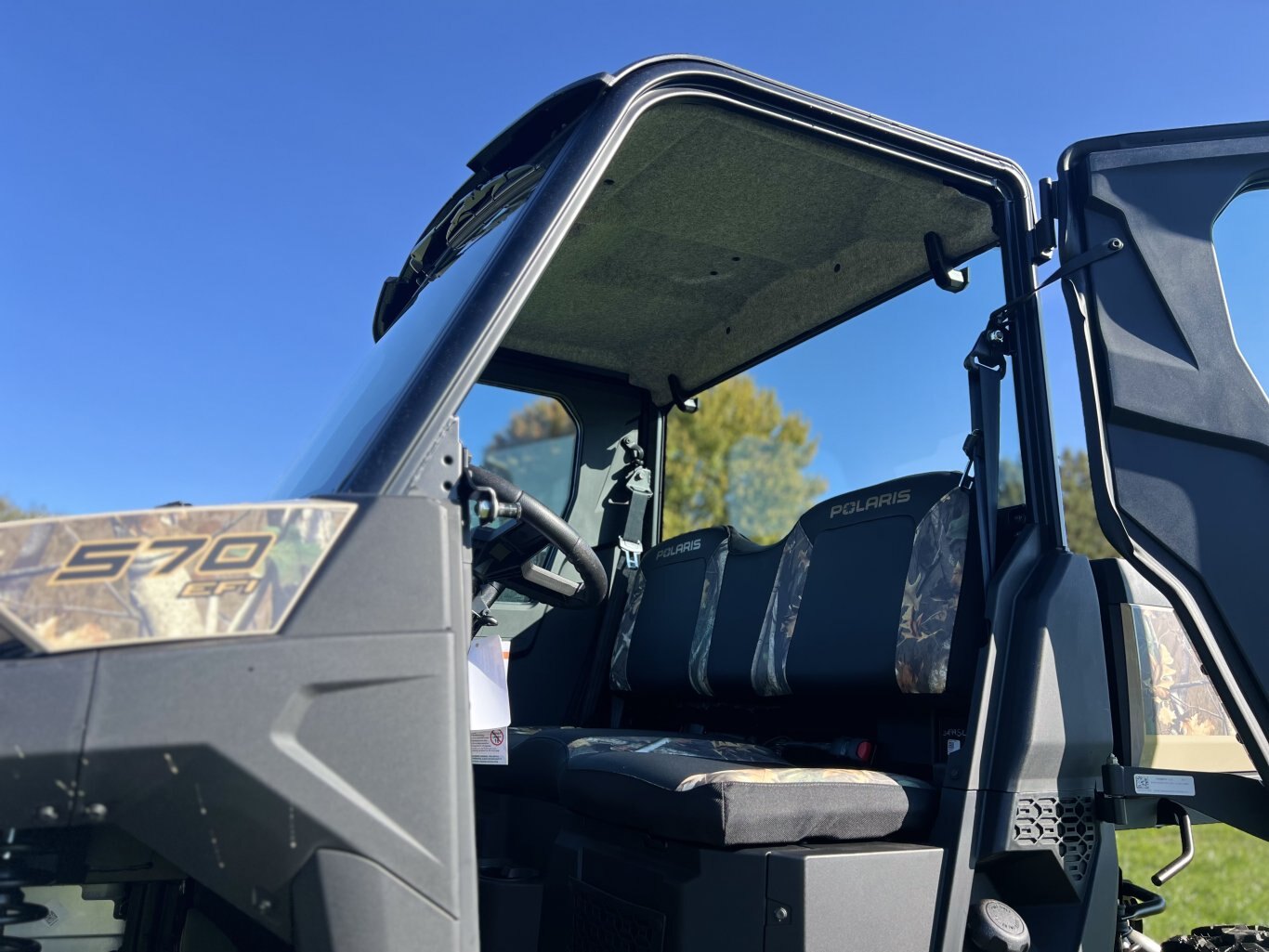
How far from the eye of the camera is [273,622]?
116cm

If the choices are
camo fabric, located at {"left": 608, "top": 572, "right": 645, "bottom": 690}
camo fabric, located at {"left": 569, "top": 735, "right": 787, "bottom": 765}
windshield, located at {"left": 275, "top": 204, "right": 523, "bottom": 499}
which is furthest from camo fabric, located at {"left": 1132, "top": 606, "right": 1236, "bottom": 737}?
camo fabric, located at {"left": 608, "top": 572, "right": 645, "bottom": 690}

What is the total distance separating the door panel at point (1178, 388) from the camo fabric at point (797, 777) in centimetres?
57

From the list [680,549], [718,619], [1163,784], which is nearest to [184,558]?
[1163,784]

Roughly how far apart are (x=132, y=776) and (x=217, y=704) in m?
0.11

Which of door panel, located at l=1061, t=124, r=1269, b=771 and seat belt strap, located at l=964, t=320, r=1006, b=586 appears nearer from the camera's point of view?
door panel, located at l=1061, t=124, r=1269, b=771

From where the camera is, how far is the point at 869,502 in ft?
7.52

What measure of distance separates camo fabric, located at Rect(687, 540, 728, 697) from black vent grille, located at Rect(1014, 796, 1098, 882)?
1.02m

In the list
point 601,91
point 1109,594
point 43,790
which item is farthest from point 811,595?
point 43,790

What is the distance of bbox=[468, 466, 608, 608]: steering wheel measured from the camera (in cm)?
161

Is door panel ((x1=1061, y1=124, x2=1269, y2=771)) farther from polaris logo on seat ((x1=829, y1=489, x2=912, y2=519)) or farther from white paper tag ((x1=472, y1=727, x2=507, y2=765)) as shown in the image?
white paper tag ((x1=472, y1=727, x2=507, y2=765))

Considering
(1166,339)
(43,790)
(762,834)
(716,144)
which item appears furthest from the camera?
(716,144)

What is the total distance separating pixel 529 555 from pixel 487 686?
232 mm

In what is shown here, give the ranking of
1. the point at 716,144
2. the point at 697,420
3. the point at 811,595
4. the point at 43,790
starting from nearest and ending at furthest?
the point at 43,790
the point at 716,144
the point at 811,595
the point at 697,420

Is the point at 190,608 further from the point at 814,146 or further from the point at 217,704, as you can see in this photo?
the point at 814,146
